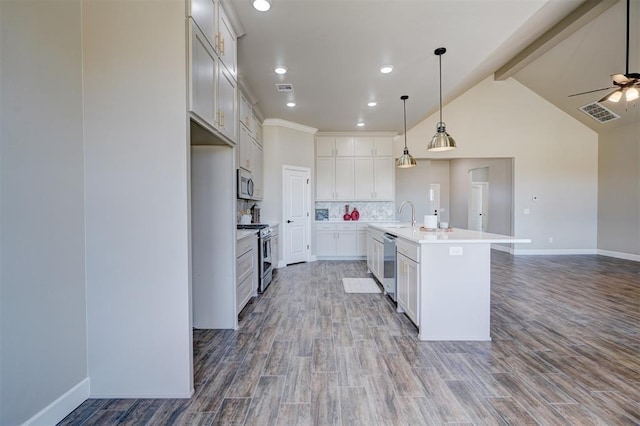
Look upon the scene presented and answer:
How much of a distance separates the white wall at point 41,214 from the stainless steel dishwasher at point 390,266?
2927 millimetres

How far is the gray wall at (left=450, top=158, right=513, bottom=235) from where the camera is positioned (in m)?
7.52

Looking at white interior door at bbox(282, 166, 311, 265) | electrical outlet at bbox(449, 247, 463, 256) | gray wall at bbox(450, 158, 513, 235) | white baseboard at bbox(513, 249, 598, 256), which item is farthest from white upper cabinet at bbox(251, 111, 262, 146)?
white baseboard at bbox(513, 249, 598, 256)

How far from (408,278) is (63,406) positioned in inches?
109

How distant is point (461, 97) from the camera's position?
7105 mm

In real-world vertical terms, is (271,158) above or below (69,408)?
above

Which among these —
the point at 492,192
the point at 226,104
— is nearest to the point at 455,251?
the point at 226,104

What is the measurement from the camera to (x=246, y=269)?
3.46 metres

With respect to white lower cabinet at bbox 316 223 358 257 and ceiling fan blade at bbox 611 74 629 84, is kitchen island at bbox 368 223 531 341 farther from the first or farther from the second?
white lower cabinet at bbox 316 223 358 257

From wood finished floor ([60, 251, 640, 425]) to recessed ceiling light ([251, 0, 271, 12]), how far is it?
293 cm

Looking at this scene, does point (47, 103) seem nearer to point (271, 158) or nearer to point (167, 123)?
point (167, 123)

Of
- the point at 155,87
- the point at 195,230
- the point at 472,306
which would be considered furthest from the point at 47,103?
the point at 472,306

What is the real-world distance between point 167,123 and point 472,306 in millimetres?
2888

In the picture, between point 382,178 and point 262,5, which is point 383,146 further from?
point 262,5

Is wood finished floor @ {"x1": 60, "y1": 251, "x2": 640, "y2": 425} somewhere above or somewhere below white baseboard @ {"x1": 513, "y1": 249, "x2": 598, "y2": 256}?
below
